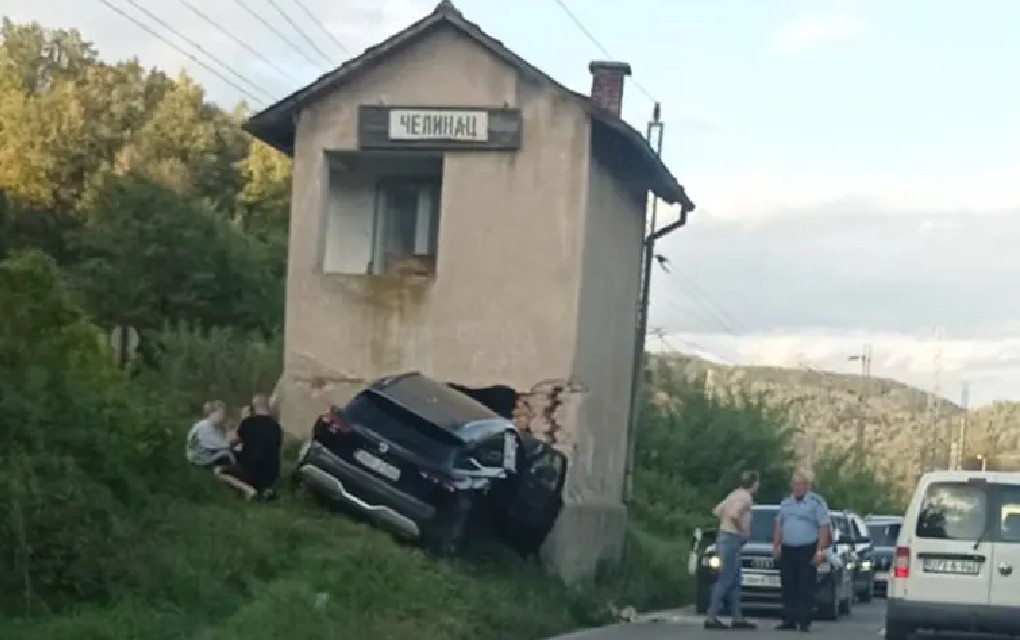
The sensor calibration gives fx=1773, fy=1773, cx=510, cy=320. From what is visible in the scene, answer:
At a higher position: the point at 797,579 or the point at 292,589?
the point at 292,589

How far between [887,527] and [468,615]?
78.6ft

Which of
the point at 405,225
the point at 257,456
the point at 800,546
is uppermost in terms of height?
the point at 405,225

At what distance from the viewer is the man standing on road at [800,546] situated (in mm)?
20781

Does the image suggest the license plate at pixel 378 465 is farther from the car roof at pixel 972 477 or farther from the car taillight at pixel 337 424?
the car roof at pixel 972 477

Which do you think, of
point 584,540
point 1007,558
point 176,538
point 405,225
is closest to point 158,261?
point 405,225

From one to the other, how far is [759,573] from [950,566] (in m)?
6.35

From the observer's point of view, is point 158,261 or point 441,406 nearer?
point 441,406

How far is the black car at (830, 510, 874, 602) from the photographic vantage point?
2734 cm

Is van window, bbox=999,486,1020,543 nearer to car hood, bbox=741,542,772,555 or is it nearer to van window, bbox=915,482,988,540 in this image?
van window, bbox=915,482,988,540

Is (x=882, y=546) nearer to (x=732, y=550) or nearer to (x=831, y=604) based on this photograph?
(x=831, y=604)

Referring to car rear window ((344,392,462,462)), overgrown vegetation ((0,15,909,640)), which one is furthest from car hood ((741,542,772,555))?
car rear window ((344,392,462,462))

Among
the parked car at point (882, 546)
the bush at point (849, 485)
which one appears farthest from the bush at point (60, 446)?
the bush at point (849, 485)

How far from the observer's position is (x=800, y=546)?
20766mm

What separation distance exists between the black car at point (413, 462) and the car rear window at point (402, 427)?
0.04 feet
